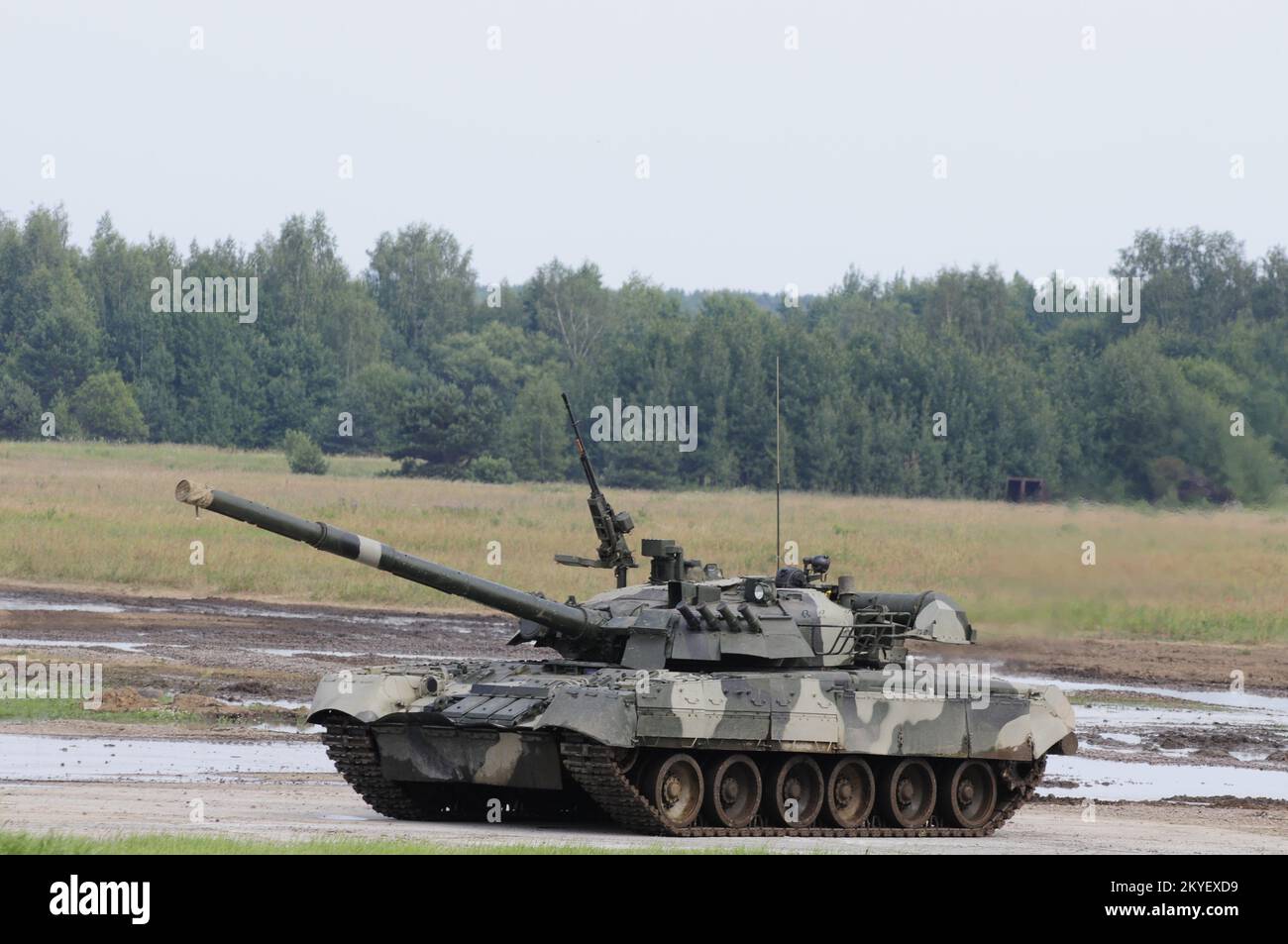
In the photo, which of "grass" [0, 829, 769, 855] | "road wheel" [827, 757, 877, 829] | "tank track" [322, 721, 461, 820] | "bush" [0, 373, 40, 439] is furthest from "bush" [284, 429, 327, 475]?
"grass" [0, 829, 769, 855]

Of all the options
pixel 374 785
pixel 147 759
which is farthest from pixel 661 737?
pixel 147 759

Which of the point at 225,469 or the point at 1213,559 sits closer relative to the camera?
the point at 1213,559

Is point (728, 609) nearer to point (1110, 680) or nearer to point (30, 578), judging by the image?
point (1110, 680)

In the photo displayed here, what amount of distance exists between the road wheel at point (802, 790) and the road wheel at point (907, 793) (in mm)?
870

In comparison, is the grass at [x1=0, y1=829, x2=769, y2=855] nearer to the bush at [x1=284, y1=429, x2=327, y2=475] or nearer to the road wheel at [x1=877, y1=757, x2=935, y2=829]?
the road wheel at [x1=877, y1=757, x2=935, y2=829]

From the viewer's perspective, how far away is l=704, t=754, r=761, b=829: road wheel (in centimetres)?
2020

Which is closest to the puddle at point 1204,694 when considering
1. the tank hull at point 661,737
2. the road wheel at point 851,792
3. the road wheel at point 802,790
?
the tank hull at point 661,737

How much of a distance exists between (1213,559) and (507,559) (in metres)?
19.9

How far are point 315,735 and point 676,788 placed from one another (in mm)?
8604

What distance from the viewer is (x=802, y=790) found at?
21.0 metres

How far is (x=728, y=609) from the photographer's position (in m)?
21.0

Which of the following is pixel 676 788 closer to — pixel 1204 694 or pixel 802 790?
pixel 802 790

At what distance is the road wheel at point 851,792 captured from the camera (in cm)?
2106
